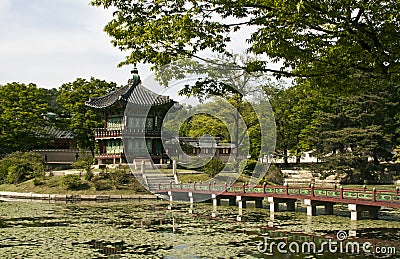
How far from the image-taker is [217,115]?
32.2 metres

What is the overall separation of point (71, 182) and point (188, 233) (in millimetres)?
15857

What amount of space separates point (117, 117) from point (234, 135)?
34.3ft

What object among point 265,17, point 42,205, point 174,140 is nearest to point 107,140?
point 174,140

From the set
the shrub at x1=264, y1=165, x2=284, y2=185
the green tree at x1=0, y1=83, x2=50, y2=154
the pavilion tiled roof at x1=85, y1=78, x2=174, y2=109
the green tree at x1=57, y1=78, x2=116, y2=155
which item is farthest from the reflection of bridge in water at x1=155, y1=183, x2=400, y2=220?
the green tree at x1=0, y1=83, x2=50, y2=154

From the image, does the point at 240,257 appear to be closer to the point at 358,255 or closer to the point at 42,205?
the point at 358,255

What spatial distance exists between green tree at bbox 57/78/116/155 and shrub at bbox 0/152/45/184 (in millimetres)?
7541

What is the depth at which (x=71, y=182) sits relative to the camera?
1163 inches

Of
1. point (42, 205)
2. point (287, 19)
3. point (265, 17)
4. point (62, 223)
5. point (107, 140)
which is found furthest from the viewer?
point (107, 140)

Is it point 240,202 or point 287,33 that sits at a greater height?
point 287,33

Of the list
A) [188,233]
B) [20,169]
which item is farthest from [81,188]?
[188,233]

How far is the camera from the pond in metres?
12.5

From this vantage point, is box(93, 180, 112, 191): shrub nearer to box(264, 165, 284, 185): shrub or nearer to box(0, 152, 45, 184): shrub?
box(0, 152, 45, 184): shrub

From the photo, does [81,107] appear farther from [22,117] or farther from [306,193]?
[306,193]

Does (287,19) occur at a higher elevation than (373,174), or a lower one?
higher
